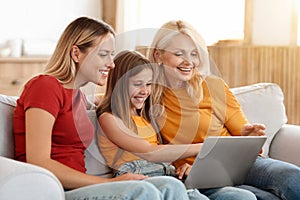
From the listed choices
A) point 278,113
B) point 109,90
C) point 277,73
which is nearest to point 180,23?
point 109,90

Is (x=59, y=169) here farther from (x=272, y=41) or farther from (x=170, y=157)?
(x=272, y=41)

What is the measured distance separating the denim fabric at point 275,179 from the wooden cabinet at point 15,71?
2274 millimetres

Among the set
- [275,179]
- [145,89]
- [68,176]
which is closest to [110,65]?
[145,89]

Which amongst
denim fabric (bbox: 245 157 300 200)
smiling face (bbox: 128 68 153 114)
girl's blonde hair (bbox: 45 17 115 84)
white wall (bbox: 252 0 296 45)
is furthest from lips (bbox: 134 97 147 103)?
white wall (bbox: 252 0 296 45)

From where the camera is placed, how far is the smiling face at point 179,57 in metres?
2.20

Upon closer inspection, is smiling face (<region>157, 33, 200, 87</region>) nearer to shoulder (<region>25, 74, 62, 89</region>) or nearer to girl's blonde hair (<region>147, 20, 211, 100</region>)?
girl's blonde hair (<region>147, 20, 211, 100</region>)

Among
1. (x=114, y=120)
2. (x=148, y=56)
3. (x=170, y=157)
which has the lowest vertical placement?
(x=170, y=157)

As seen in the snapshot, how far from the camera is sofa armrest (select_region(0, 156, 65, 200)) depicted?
1469mm

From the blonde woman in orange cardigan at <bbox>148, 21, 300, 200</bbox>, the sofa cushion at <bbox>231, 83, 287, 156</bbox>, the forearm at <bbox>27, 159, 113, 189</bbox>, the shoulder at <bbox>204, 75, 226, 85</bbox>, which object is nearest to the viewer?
the forearm at <bbox>27, 159, 113, 189</bbox>

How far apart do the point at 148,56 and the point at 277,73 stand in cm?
181

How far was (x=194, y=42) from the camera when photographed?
2225 millimetres

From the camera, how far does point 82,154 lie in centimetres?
200

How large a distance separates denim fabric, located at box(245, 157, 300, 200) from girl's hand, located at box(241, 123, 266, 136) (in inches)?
4.0

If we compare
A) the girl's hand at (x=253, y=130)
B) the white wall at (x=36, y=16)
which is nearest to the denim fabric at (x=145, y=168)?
the girl's hand at (x=253, y=130)
